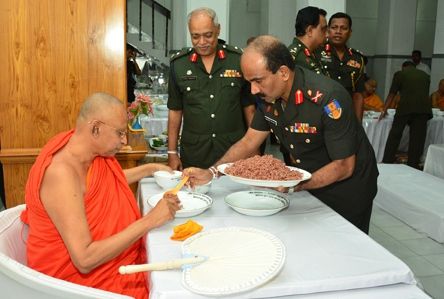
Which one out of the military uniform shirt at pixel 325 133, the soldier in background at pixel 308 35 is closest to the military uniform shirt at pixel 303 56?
the soldier in background at pixel 308 35

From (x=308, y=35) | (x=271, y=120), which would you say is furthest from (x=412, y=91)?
(x=271, y=120)

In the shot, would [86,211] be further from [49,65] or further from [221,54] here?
[221,54]

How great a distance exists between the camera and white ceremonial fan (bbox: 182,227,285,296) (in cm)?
103

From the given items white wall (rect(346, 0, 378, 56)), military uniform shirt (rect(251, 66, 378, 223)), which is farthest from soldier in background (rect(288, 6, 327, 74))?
white wall (rect(346, 0, 378, 56))

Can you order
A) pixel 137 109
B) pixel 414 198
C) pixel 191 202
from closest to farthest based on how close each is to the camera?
pixel 191 202, pixel 137 109, pixel 414 198

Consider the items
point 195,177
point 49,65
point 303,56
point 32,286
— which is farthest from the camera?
point 303,56

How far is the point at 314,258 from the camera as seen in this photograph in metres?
1.20

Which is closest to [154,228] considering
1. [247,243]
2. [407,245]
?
[247,243]

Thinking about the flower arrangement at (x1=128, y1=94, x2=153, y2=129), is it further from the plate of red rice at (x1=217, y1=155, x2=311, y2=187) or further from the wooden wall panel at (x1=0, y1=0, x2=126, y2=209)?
the plate of red rice at (x1=217, y1=155, x2=311, y2=187)

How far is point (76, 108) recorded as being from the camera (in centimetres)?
223

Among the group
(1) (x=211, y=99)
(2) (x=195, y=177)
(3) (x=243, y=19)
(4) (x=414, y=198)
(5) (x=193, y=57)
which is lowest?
(4) (x=414, y=198)

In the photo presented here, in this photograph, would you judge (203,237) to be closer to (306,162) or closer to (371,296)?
(371,296)

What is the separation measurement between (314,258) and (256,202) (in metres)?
0.49

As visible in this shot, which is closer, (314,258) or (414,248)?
(314,258)
